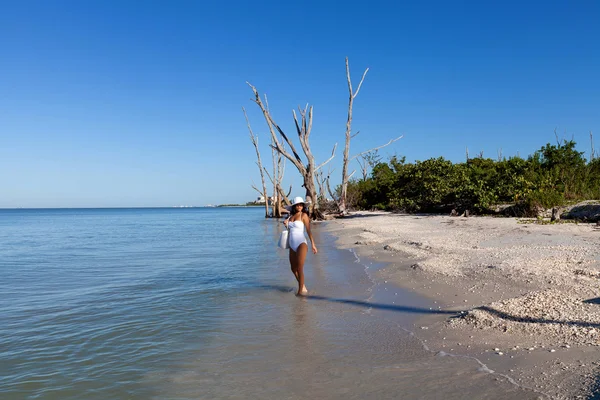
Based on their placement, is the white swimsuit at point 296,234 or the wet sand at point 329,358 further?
the white swimsuit at point 296,234

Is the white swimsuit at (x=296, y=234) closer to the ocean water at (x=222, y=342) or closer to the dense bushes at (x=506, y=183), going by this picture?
the ocean water at (x=222, y=342)

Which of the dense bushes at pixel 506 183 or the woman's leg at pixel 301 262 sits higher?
the dense bushes at pixel 506 183

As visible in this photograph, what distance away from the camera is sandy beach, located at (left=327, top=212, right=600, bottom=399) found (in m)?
3.77

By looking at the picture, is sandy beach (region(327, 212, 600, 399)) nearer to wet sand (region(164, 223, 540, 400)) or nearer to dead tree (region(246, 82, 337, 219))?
wet sand (region(164, 223, 540, 400))

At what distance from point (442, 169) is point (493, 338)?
24964 millimetres

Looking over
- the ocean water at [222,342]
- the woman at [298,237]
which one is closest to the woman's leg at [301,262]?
the woman at [298,237]

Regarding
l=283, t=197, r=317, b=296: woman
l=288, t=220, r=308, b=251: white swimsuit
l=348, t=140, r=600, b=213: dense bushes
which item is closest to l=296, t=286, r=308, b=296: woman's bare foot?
l=283, t=197, r=317, b=296: woman

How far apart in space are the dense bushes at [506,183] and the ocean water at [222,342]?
14.0 metres

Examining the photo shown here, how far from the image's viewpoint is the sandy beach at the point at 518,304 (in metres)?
3.77

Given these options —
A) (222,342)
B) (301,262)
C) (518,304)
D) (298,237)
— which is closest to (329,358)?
(222,342)

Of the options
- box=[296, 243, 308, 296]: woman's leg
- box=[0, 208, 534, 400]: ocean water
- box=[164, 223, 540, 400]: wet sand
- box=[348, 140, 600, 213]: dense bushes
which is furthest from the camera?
box=[348, 140, 600, 213]: dense bushes

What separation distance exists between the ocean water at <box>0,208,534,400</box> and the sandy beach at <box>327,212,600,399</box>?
31 centimetres

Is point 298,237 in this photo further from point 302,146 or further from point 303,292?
point 302,146

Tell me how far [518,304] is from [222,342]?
3.49 m
